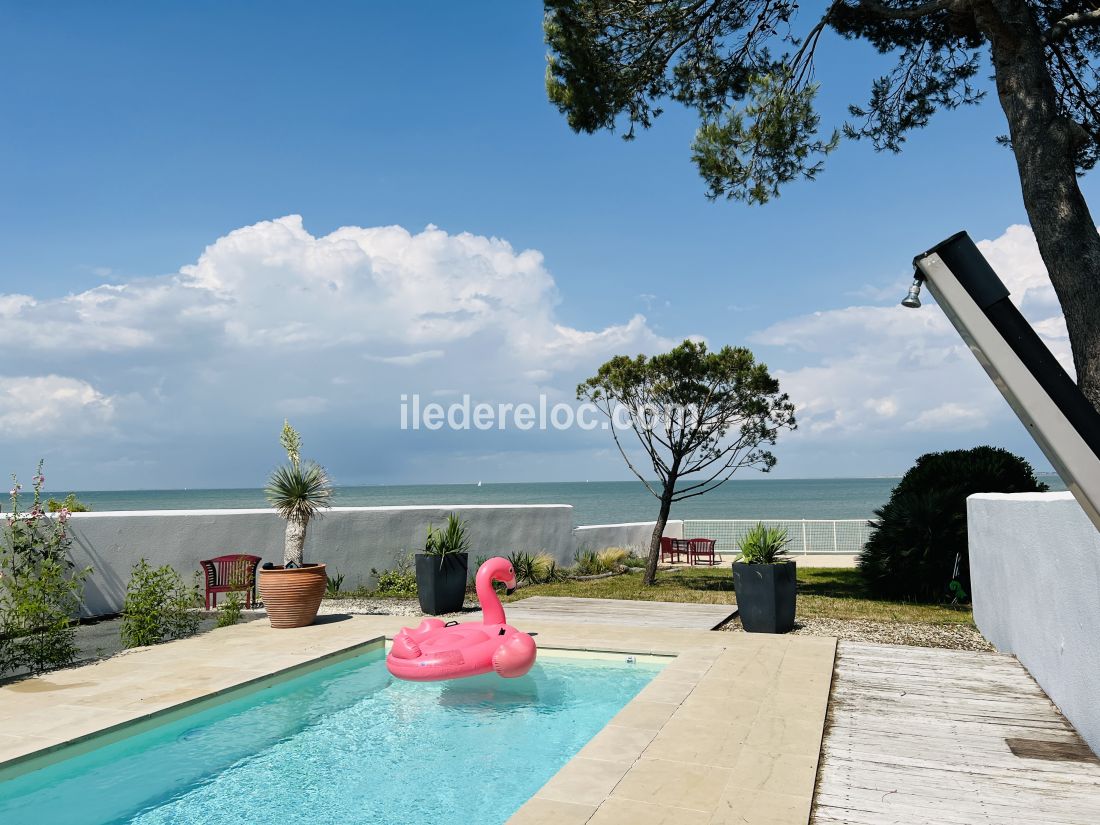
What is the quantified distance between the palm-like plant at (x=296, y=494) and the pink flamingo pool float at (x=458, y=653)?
3.46m

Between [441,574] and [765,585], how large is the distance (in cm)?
468

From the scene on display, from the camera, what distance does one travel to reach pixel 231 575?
445 inches

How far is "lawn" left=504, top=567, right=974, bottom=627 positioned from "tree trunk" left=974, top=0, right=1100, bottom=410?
4573mm

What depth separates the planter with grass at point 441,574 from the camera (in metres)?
10.6

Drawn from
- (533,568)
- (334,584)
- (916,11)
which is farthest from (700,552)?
(916,11)

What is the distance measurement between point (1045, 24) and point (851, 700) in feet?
30.3

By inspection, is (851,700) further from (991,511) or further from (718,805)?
(991,511)

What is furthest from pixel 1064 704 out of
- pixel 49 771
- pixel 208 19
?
pixel 208 19

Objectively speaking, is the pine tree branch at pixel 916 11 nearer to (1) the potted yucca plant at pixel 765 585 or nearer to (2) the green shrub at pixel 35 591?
(1) the potted yucca plant at pixel 765 585

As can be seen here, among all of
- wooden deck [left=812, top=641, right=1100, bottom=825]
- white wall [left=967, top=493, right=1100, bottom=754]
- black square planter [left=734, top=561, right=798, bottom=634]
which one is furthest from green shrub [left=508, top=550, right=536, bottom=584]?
wooden deck [left=812, top=641, right=1100, bottom=825]

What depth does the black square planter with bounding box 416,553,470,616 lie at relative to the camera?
1055 cm

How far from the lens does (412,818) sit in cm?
447

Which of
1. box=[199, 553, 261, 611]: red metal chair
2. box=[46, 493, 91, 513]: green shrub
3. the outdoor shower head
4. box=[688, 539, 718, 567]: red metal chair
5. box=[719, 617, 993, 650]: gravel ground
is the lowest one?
box=[688, 539, 718, 567]: red metal chair

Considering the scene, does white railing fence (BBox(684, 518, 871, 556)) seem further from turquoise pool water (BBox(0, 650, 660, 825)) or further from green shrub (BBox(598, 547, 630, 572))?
turquoise pool water (BBox(0, 650, 660, 825))
